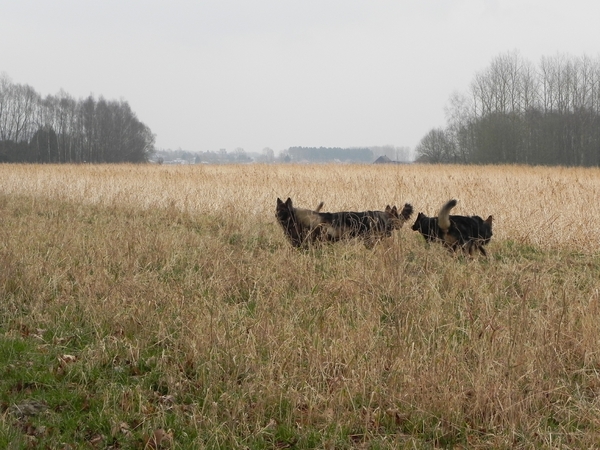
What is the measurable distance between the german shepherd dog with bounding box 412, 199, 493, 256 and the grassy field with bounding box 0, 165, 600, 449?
1.18ft

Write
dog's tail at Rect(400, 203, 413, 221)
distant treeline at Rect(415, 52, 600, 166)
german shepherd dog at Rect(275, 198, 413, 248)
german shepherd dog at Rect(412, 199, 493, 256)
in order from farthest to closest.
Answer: distant treeline at Rect(415, 52, 600, 166)
dog's tail at Rect(400, 203, 413, 221)
german shepherd dog at Rect(275, 198, 413, 248)
german shepherd dog at Rect(412, 199, 493, 256)

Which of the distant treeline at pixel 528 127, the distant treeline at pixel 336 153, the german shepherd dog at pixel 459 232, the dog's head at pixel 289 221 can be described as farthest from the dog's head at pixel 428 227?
the distant treeline at pixel 336 153

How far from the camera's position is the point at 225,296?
20.3ft

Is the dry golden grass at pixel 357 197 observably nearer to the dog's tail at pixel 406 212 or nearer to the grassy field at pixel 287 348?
the dog's tail at pixel 406 212

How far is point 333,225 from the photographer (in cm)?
860

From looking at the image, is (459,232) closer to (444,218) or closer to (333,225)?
(444,218)

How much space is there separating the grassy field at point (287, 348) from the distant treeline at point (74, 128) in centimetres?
6583

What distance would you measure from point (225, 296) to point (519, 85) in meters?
57.8

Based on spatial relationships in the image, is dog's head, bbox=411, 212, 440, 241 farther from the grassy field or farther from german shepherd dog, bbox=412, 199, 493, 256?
the grassy field

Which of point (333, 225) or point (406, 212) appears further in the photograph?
point (406, 212)

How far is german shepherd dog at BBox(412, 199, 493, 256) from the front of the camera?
26.9ft

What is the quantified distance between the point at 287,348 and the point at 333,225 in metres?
4.13

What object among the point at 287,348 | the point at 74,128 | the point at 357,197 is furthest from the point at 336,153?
the point at 287,348

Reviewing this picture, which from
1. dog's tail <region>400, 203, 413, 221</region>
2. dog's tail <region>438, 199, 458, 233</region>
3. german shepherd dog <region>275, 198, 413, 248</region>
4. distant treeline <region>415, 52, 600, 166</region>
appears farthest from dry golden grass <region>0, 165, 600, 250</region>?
distant treeline <region>415, 52, 600, 166</region>
